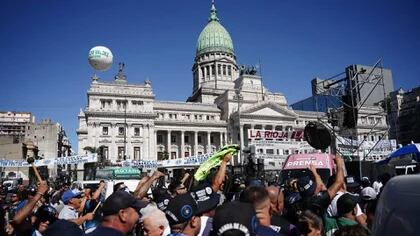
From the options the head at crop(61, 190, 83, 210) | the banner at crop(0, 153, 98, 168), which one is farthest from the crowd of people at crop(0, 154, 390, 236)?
the banner at crop(0, 153, 98, 168)

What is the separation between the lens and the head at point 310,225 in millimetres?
3652

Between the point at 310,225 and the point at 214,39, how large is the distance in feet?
292

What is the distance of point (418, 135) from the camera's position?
6725cm

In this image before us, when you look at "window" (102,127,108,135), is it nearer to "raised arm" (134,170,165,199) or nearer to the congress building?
the congress building

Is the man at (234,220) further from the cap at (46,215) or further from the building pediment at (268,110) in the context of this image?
the building pediment at (268,110)

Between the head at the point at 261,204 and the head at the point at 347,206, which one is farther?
the head at the point at 347,206

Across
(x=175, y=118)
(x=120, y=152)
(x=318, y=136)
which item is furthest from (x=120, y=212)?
(x=175, y=118)

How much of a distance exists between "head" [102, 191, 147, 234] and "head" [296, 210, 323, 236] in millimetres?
1728

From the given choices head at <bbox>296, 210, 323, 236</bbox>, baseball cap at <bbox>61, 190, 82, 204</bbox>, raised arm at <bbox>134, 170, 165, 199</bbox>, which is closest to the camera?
head at <bbox>296, 210, 323, 236</bbox>

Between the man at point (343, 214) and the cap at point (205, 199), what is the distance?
188cm

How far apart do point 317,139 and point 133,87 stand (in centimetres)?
5531

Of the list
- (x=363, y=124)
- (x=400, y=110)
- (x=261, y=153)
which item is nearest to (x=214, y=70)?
(x=363, y=124)

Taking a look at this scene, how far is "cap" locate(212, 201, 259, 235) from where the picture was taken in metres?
2.45

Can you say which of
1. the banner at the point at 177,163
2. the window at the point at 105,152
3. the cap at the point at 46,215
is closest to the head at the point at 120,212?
the cap at the point at 46,215
